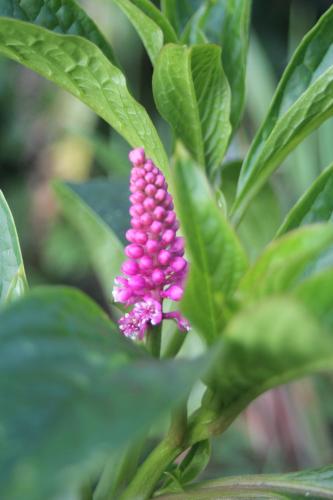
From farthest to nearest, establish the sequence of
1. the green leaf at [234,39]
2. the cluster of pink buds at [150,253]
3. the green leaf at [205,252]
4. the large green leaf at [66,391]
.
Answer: the green leaf at [234,39], the cluster of pink buds at [150,253], the green leaf at [205,252], the large green leaf at [66,391]

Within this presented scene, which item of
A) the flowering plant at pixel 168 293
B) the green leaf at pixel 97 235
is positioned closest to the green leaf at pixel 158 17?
the flowering plant at pixel 168 293

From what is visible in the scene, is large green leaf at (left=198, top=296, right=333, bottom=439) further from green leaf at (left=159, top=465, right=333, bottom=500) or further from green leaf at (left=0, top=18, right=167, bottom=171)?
green leaf at (left=0, top=18, right=167, bottom=171)

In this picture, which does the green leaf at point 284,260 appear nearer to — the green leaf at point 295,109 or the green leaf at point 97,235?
the green leaf at point 295,109

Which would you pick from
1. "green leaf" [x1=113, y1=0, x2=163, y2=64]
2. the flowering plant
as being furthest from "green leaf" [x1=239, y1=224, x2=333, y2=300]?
"green leaf" [x1=113, y1=0, x2=163, y2=64]

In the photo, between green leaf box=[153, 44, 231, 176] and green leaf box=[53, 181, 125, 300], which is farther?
green leaf box=[53, 181, 125, 300]

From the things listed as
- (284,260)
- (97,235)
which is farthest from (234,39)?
(284,260)

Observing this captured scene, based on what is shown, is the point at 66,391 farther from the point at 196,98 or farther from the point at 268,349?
the point at 196,98
